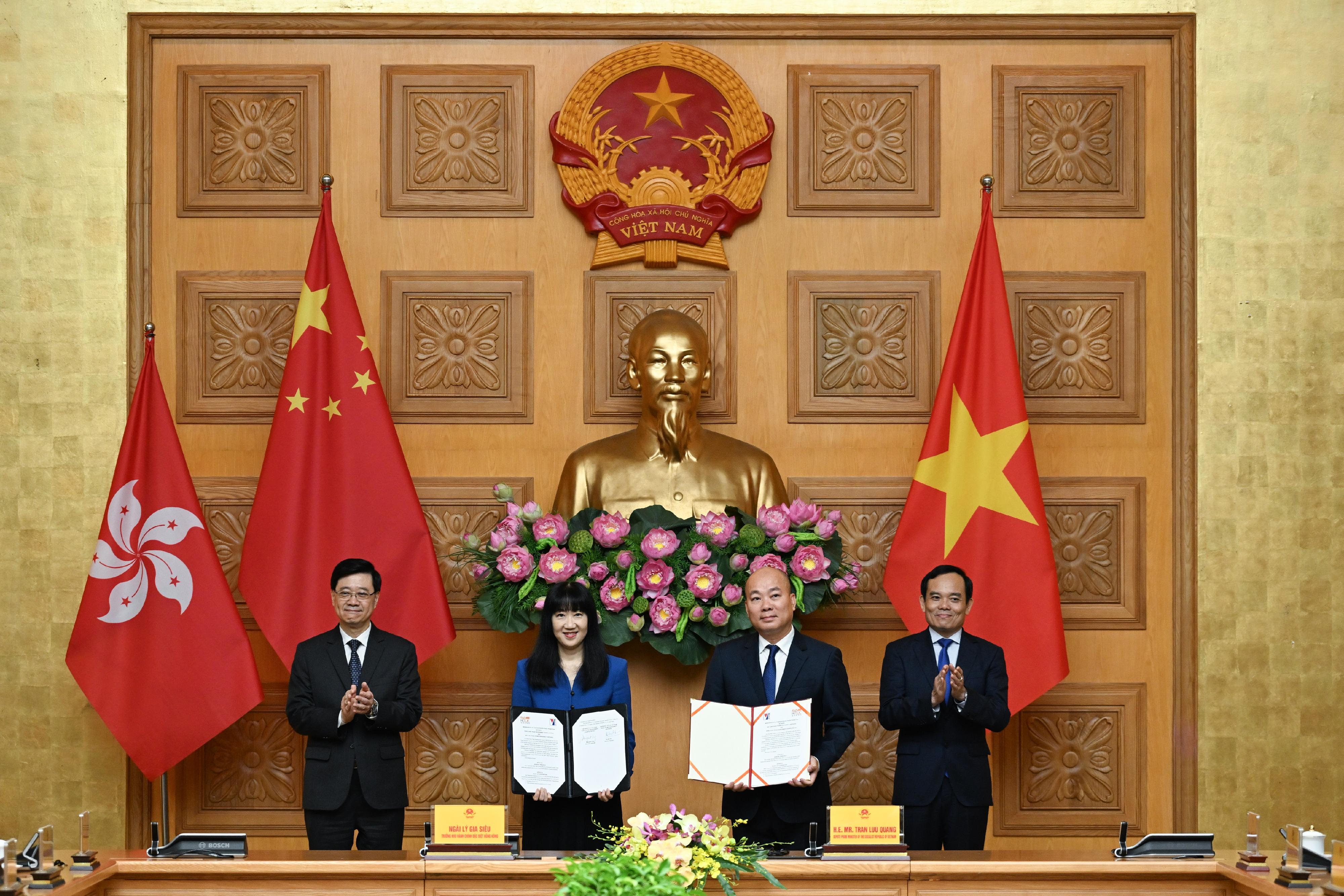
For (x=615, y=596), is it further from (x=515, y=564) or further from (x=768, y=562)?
(x=768, y=562)

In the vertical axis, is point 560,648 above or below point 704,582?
below

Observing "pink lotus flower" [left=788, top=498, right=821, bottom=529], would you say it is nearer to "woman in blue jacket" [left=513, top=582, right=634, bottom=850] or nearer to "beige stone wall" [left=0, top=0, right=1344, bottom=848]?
"woman in blue jacket" [left=513, top=582, right=634, bottom=850]

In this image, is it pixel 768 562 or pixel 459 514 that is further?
pixel 459 514

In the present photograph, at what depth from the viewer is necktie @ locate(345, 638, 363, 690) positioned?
404 centimetres

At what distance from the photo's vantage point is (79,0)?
17.3ft

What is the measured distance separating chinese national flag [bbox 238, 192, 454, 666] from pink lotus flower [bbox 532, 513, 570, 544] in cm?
52

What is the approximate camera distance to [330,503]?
4.92 metres

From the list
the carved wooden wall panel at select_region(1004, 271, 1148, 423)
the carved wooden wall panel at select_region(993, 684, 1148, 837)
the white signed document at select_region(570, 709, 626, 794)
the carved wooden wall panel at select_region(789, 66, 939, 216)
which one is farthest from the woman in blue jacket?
the carved wooden wall panel at select_region(1004, 271, 1148, 423)

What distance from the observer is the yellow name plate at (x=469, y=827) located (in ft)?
10.5

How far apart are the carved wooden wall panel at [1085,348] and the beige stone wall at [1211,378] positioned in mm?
280

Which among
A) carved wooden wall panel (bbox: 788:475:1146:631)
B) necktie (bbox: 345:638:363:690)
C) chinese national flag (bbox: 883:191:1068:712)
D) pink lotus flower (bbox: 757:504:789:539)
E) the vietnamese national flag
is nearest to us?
necktie (bbox: 345:638:363:690)

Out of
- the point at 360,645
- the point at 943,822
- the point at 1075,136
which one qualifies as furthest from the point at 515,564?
the point at 1075,136

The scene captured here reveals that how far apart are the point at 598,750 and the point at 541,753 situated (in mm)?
158

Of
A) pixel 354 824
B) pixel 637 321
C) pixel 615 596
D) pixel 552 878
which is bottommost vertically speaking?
pixel 354 824
